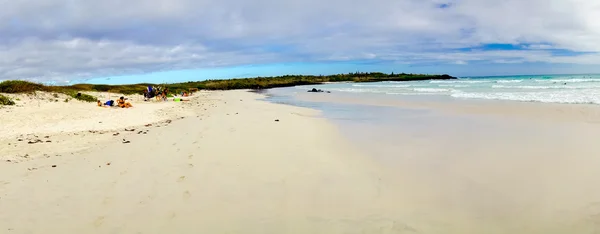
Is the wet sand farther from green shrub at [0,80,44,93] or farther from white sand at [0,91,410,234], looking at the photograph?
green shrub at [0,80,44,93]

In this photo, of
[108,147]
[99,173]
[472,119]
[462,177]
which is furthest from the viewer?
[472,119]

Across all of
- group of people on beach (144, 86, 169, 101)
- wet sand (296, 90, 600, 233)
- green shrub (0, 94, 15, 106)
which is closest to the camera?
wet sand (296, 90, 600, 233)

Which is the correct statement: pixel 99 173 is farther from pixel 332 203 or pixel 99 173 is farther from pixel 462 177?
pixel 462 177

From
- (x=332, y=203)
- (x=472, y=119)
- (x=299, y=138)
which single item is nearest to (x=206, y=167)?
(x=332, y=203)

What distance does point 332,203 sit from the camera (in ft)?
13.9

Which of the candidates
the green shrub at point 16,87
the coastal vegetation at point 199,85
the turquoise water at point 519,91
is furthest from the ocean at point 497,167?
the coastal vegetation at point 199,85

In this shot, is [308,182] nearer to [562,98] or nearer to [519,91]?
[562,98]

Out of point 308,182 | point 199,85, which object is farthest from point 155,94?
point 199,85

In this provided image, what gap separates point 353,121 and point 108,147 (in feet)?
22.5

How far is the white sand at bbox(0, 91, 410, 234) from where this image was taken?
147 inches

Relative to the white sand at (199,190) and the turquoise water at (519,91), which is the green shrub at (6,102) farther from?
the turquoise water at (519,91)

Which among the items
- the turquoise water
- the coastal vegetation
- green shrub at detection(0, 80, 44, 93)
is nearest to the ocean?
the turquoise water

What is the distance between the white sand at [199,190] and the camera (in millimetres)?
3736

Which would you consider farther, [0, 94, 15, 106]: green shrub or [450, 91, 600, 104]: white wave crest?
[450, 91, 600, 104]: white wave crest
